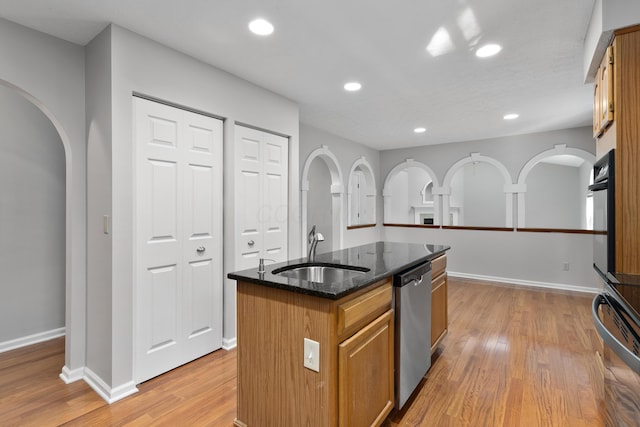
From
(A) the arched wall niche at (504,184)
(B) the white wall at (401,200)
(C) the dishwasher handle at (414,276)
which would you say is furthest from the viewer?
(B) the white wall at (401,200)

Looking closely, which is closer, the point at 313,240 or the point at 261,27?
the point at 313,240

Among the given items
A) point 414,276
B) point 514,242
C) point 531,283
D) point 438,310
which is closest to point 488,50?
point 414,276

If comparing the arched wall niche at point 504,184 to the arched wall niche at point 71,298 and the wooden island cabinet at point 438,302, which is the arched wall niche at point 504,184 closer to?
the wooden island cabinet at point 438,302

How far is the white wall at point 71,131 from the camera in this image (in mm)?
2256

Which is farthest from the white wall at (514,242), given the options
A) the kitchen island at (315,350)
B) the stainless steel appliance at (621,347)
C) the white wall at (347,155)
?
the kitchen island at (315,350)

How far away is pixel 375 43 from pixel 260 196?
5.53 feet

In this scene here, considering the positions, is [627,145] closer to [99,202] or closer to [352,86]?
[352,86]

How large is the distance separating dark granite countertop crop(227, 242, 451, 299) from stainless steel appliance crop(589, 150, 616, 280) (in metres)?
1.01

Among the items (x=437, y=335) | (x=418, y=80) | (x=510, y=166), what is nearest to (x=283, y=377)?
(x=437, y=335)

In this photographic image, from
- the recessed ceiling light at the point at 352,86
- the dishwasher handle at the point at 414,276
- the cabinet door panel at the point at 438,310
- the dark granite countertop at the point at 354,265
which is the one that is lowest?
the cabinet door panel at the point at 438,310

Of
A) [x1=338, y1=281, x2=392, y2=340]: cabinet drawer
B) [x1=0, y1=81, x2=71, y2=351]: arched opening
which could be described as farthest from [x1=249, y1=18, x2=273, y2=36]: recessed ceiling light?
[x1=0, y1=81, x2=71, y2=351]: arched opening

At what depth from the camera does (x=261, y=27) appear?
2.23 meters

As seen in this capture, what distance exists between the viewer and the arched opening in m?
2.89

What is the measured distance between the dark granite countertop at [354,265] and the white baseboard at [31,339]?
8.34 ft
